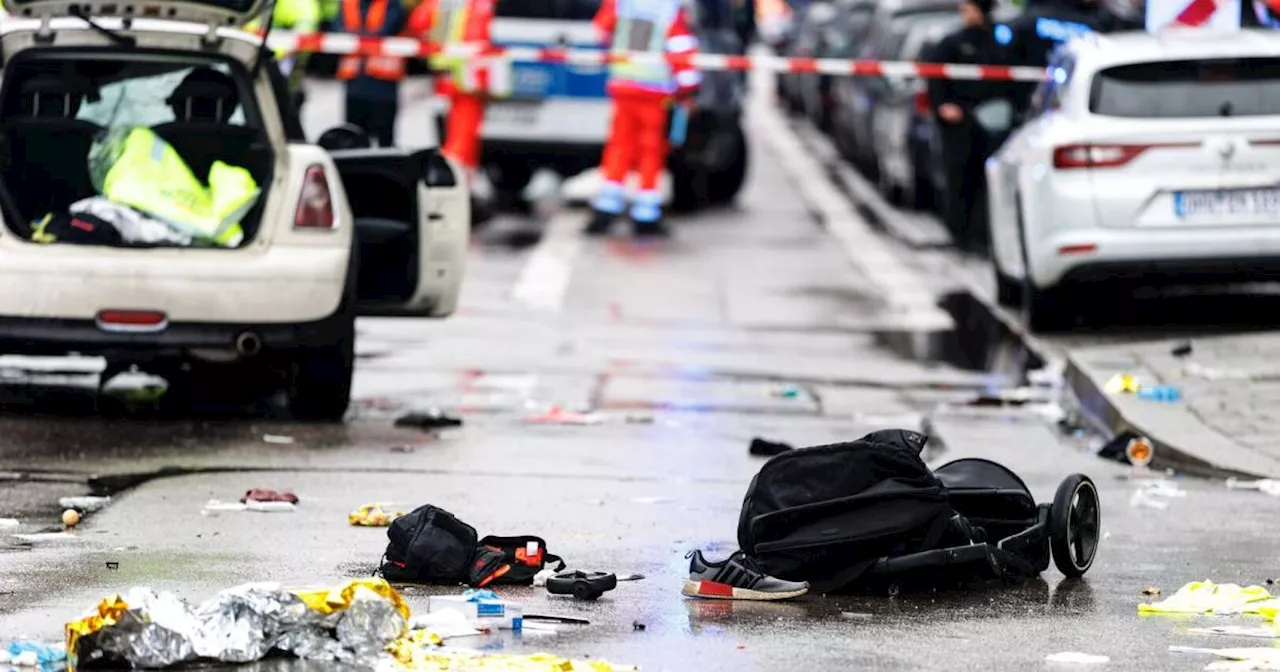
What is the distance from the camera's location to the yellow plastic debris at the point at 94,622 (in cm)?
623

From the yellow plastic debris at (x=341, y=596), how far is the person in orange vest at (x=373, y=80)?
39.7 ft

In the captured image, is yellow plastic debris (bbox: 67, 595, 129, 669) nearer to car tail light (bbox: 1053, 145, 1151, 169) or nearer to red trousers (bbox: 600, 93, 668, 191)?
car tail light (bbox: 1053, 145, 1151, 169)

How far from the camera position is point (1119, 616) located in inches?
285

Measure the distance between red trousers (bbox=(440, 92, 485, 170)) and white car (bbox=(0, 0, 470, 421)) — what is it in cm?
940

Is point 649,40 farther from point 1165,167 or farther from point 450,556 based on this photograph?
point 450,556

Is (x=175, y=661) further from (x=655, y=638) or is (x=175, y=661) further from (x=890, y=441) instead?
(x=890, y=441)

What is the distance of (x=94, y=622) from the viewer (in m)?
6.28

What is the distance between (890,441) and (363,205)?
4.70 meters

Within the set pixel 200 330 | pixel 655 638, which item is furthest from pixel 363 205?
pixel 655 638

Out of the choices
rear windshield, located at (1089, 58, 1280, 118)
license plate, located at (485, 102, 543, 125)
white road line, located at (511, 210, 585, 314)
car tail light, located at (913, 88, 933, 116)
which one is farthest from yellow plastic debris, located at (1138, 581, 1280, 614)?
license plate, located at (485, 102, 543, 125)

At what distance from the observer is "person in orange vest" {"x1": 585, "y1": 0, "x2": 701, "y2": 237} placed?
20047 mm

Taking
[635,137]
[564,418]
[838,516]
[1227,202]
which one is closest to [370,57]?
[635,137]

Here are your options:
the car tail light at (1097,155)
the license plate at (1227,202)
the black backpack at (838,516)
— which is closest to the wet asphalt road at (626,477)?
the black backpack at (838,516)

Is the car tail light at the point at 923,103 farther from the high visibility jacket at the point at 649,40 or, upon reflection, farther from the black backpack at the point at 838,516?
→ the black backpack at the point at 838,516
